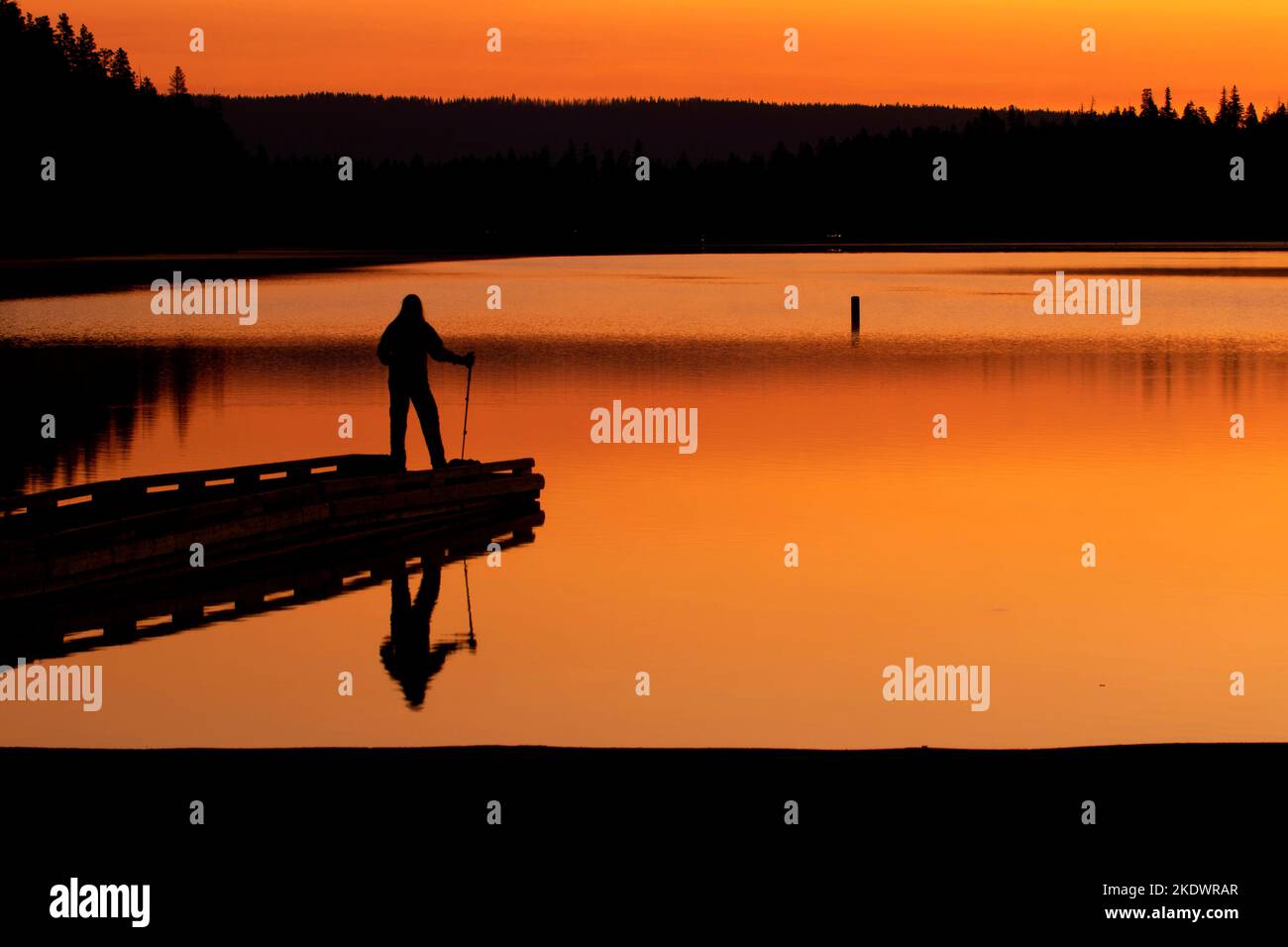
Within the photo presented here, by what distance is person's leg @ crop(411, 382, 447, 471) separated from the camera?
74.8ft

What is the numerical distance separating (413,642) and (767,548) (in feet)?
18.8

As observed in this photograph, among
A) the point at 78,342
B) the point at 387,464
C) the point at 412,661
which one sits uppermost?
the point at 78,342

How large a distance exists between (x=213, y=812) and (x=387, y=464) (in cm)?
1424

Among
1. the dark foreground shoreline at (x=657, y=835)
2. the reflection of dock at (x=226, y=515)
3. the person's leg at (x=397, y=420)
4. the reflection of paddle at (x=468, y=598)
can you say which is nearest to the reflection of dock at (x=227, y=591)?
the reflection of dock at (x=226, y=515)

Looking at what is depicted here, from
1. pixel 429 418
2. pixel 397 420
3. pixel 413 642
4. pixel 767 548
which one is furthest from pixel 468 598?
pixel 429 418

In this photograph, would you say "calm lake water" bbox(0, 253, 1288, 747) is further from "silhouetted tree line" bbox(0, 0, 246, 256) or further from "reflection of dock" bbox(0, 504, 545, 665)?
"silhouetted tree line" bbox(0, 0, 246, 256)

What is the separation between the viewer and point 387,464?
926 inches

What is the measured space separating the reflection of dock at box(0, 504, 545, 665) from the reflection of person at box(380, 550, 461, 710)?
0.41 m

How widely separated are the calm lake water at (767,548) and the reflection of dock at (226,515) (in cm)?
125

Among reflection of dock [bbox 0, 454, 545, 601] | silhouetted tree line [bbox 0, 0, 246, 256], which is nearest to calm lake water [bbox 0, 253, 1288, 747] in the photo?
reflection of dock [bbox 0, 454, 545, 601]

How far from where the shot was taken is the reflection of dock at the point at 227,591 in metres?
16.1
